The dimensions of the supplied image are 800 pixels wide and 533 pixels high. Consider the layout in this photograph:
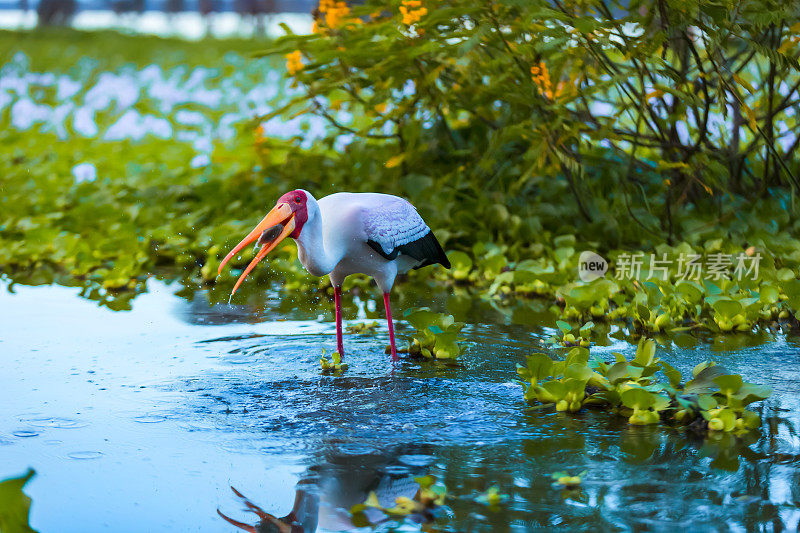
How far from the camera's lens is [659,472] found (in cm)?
288

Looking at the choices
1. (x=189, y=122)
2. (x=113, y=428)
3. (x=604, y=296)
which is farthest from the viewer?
(x=189, y=122)

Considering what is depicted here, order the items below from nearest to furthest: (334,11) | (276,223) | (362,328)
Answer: (276,223)
(362,328)
(334,11)

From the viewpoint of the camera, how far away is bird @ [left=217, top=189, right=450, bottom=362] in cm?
364

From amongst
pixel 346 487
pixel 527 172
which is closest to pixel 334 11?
pixel 527 172

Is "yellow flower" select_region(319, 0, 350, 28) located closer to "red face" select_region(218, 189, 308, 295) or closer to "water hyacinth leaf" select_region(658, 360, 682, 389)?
"red face" select_region(218, 189, 308, 295)

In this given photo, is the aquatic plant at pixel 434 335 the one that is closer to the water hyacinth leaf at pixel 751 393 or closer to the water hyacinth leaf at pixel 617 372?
the water hyacinth leaf at pixel 617 372

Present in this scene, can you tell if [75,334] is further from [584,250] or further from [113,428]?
[584,250]

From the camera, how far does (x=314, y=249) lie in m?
3.74

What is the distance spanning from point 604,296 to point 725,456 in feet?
6.14

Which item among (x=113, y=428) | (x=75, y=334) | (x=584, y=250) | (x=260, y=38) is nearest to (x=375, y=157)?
(x=584, y=250)

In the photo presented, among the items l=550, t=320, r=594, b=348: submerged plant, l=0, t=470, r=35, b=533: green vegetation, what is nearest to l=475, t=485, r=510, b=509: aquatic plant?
l=0, t=470, r=35, b=533: green vegetation

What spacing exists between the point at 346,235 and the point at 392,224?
0.72ft

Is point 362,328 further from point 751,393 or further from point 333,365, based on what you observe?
point 751,393

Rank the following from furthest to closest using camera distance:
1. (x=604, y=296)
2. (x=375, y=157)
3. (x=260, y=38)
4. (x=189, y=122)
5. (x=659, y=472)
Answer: (x=260, y=38), (x=189, y=122), (x=375, y=157), (x=604, y=296), (x=659, y=472)
